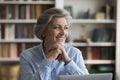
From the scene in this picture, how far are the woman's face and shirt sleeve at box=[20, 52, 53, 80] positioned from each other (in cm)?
17

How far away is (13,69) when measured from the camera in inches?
141

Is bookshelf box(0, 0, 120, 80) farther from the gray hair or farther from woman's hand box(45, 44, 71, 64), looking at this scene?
woman's hand box(45, 44, 71, 64)

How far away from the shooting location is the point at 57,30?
1633mm

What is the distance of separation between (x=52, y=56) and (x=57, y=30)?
0.18m

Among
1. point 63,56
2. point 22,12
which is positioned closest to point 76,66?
point 63,56

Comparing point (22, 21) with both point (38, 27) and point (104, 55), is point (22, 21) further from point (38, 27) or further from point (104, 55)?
point (38, 27)

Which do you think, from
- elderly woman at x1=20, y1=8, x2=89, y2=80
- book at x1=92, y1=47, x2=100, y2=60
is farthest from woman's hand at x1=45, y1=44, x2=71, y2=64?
book at x1=92, y1=47, x2=100, y2=60

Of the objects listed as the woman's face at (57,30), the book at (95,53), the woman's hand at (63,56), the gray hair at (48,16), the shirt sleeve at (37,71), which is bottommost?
the book at (95,53)

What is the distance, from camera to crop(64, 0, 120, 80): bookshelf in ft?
12.0

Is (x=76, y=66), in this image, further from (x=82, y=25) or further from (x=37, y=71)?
(x=82, y=25)

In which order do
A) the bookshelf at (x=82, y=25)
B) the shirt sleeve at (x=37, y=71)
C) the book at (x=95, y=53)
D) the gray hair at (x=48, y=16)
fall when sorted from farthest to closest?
1. the book at (x=95, y=53)
2. the bookshelf at (x=82, y=25)
3. the gray hair at (x=48, y=16)
4. the shirt sleeve at (x=37, y=71)

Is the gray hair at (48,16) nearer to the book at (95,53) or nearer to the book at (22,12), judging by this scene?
the book at (22,12)

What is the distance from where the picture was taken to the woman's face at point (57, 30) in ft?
5.27

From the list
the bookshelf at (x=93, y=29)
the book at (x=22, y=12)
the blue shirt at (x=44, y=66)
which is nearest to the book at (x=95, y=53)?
the bookshelf at (x=93, y=29)
